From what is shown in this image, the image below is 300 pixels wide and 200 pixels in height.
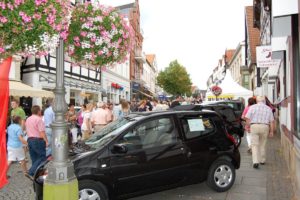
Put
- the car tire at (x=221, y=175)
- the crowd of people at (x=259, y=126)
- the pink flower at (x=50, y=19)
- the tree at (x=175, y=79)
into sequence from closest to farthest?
the pink flower at (x=50, y=19) → the car tire at (x=221, y=175) → the crowd of people at (x=259, y=126) → the tree at (x=175, y=79)

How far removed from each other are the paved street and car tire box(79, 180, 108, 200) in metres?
1.23

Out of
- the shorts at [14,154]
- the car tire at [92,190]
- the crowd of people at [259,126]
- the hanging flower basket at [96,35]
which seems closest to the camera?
the hanging flower basket at [96,35]

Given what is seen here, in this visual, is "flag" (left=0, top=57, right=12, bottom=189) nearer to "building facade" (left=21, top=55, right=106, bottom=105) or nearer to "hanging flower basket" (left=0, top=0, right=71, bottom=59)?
"hanging flower basket" (left=0, top=0, right=71, bottom=59)

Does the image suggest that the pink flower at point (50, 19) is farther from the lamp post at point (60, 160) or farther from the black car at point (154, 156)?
the black car at point (154, 156)

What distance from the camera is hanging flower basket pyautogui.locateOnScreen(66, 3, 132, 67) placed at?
17.3ft

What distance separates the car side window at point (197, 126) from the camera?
6.89 m

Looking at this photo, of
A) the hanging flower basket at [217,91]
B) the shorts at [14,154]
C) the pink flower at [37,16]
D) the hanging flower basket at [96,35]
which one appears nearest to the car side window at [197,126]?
the hanging flower basket at [96,35]

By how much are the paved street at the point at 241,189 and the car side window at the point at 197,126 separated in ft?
3.68

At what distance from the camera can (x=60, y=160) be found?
15.3 ft

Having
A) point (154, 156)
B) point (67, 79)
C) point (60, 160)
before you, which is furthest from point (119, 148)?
point (67, 79)

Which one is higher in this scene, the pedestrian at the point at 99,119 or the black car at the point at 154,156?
→ the pedestrian at the point at 99,119

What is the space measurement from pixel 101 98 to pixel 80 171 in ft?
88.8

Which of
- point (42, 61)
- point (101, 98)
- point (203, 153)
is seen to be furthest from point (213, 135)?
point (101, 98)

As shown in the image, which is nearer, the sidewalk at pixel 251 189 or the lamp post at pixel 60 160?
the lamp post at pixel 60 160
